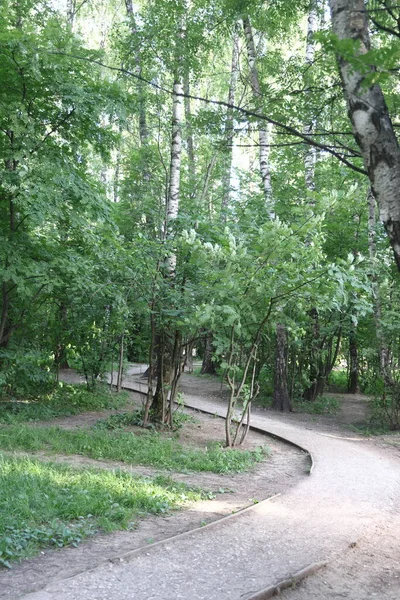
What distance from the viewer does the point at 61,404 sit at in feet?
38.3

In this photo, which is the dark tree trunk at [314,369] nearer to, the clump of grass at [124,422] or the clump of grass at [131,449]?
the clump of grass at [124,422]

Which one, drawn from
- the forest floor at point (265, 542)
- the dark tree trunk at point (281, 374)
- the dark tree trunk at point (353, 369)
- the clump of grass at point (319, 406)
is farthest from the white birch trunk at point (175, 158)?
the dark tree trunk at point (353, 369)

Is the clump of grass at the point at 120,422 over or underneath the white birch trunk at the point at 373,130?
underneath

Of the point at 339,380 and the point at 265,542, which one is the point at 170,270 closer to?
the point at 265,542

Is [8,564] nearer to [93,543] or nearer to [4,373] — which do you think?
[93,543]

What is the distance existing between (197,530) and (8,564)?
65.4 inches

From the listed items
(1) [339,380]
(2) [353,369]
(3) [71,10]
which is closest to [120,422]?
(2) [353,369]

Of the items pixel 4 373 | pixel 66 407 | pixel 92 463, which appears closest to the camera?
pixel 92 463

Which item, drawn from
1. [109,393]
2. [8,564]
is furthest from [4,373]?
[8,564]

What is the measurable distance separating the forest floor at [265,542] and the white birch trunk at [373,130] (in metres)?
2.70

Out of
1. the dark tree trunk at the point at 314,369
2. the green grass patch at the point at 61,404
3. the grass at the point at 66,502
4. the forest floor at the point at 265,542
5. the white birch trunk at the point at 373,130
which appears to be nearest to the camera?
the white birch trunk at the point at 373,130

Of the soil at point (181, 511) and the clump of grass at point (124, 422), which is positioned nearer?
the soil at point (181, 511)

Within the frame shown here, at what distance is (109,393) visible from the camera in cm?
1359

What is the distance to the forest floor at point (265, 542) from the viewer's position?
3.70m
